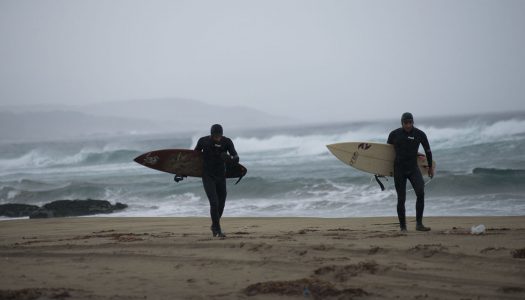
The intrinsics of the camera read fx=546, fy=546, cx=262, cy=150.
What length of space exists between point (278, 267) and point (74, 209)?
10.8 m

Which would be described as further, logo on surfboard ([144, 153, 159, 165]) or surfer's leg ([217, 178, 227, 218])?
logo on surfboard ([144, 153, 159, 165])

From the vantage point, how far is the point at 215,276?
456cm

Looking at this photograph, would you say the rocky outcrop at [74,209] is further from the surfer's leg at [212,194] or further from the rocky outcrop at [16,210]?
the surfer's leg at [212,194]

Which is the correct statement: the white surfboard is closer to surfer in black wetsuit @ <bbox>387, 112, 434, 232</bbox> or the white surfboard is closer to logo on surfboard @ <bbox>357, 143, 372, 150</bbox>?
logo on surfboard @ <bbox>357, 143, 372, 150</bbox>

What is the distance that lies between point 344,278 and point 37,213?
11.4 metres

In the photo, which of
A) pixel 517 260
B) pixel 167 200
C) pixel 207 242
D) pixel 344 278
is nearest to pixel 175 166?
pixel 207 242

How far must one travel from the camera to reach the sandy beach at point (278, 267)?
159 inches

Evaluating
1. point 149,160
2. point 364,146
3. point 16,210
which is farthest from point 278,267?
point 16,210

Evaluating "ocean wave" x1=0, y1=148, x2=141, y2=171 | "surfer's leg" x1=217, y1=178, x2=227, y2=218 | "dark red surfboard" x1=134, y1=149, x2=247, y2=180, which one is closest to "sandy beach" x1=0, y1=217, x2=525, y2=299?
"surfer's leg" x1=217, y1=178, x2=227, y2=218

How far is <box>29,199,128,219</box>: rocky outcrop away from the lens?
13820mm

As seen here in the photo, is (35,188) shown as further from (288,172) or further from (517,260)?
(517,260)

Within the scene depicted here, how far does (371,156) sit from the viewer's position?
8.38 meters

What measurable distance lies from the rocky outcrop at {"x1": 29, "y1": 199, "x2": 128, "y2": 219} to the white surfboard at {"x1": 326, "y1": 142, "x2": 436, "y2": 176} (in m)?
7.36

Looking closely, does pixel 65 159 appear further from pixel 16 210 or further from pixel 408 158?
pixel 408 158
